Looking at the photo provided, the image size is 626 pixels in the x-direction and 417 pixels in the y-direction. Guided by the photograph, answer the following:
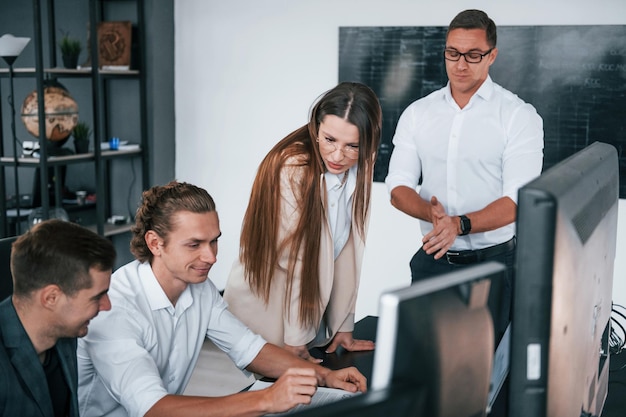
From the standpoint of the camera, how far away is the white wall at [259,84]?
4.16 meters

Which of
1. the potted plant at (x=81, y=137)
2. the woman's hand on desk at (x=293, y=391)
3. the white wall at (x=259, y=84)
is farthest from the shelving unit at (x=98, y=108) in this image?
the woman's hand on desk at (x=293, y=391)

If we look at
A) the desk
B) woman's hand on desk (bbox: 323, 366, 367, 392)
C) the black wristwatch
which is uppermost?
the desk

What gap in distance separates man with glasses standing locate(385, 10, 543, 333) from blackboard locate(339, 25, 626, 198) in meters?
1.37

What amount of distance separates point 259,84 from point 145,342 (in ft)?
10.1

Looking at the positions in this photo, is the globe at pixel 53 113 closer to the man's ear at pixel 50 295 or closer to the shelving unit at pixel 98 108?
the shelving unit at pixel 98 108

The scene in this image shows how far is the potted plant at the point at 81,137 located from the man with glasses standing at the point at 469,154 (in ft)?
7.15

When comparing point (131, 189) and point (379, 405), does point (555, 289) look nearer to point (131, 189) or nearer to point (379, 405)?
point (379, 405)

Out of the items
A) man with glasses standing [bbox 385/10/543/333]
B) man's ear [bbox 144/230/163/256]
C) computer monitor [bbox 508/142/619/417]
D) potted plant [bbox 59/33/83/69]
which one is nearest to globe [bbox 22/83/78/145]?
potted plant [bbox 59/33/83/69]

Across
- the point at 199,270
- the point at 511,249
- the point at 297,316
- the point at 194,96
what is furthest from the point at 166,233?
the point at 194,96

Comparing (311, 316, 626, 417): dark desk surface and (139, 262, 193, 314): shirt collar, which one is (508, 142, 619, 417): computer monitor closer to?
(311, 316, 626, 417): dark desk surface

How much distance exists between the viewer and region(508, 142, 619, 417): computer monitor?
2.36ft

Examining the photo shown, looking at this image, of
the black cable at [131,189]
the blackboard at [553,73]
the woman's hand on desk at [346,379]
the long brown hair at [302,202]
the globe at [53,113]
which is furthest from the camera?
the black cable at [131,189]

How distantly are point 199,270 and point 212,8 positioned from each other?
10.6 feet

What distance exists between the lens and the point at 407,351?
0.72m
